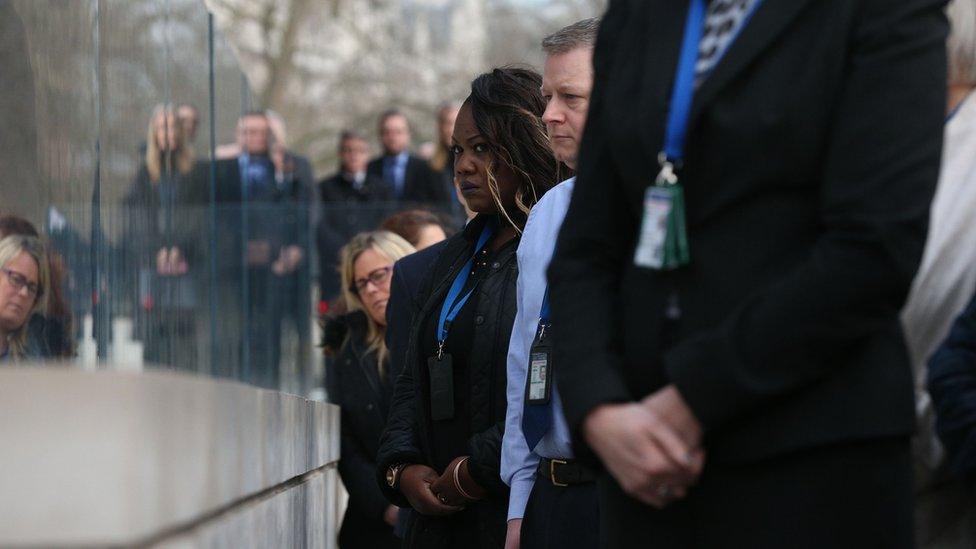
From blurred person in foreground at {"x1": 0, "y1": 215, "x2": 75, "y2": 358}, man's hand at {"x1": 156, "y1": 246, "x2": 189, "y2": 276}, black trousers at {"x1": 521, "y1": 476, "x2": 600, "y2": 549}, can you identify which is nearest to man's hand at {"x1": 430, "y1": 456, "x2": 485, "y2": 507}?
black trousers at {"x1": 521, "y1": 476, "x2": 600, "y2": 549}

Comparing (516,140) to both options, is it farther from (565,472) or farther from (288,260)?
(288,260)

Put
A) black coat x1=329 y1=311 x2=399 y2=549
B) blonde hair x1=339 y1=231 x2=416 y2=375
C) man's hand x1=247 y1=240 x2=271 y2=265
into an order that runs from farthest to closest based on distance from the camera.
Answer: man's hand x1=247 y1=240 x2=271 y2=265, blonde hair x1=339 y1=231 x2=416 y2=375, black coat x1=329 y1=311 x2=399 y2=549

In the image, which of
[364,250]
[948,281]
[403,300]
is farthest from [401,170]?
[948,281]

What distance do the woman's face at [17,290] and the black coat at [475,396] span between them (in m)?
1.36

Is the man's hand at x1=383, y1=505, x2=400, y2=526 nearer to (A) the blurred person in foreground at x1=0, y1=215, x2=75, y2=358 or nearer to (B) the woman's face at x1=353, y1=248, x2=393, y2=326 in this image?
(B) the woman's face at x1=353, y1=248, x2=393, y2=326

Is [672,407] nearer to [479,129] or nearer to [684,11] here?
[684,11]

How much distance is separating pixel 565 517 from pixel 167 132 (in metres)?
1.96

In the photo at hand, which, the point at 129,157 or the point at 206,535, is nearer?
the point at 206,535

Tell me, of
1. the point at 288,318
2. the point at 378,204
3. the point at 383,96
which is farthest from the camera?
the point at 383,96

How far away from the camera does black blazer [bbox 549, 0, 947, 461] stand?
2342mm

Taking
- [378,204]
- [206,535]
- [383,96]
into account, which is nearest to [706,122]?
[206,535]

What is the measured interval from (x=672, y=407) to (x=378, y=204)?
37.9 feet

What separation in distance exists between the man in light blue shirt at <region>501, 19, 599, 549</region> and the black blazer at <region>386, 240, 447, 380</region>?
3.74 ft

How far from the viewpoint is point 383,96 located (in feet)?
130
